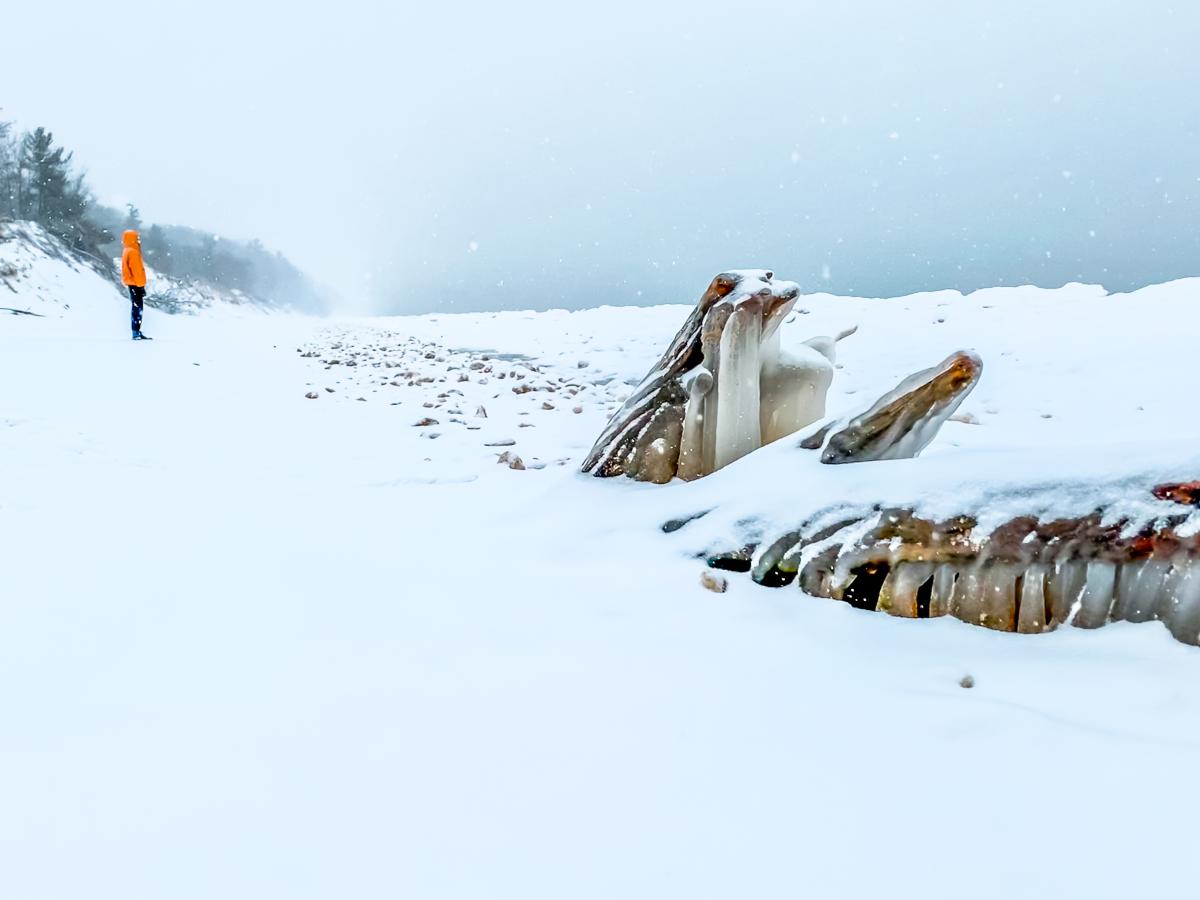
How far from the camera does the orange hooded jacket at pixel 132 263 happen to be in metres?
9.05

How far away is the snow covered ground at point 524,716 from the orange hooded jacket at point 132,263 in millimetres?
7760

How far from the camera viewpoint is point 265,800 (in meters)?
1.01

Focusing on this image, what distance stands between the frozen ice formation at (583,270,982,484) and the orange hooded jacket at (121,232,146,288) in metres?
9.50

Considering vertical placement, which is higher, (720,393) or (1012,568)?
(720,393)

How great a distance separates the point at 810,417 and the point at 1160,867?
2297 millimetres

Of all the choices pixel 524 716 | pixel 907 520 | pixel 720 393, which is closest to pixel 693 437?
pixel 720 393

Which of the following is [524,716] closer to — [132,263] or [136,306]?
[136,306]

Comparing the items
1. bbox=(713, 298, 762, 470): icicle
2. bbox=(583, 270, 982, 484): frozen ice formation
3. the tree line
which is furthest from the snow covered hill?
bbox=(713, 298, 762, 470): icicle

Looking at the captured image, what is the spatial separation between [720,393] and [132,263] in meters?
10.2

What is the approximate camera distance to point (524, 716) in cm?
126

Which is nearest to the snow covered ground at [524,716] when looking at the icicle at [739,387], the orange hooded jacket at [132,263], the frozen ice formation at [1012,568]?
the frozen ice formation at [1012,568]

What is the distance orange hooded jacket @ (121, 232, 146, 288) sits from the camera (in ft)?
29.7

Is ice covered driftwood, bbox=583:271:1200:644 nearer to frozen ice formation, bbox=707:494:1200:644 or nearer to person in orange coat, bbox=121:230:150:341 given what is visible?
frozen ice formation, bbox=707:494:1200:644

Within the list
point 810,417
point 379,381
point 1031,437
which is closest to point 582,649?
point 810,417
